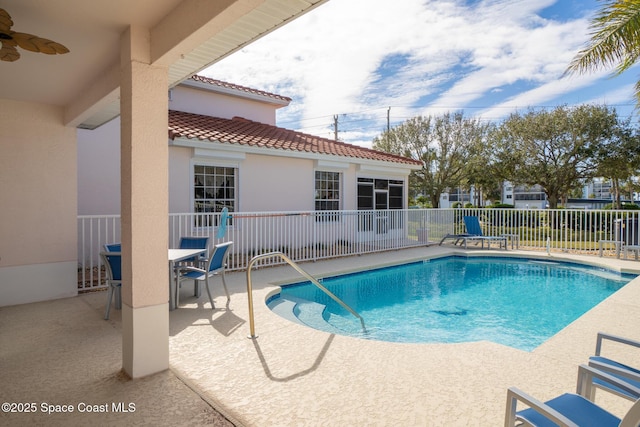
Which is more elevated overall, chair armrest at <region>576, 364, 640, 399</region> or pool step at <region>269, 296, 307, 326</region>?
chair armrest at <region>576, 364, 640, 399</region>

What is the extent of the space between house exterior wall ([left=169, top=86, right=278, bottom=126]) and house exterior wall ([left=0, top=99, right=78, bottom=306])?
6.32 m

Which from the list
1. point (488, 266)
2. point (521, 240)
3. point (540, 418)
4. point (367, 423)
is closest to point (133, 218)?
point (367, 423)

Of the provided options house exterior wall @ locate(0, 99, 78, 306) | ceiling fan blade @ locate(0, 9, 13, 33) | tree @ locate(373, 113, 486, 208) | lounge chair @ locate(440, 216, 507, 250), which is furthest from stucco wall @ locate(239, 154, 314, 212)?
tree @ locate(373, 113, 486, 208)

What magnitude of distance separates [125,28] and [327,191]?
10.3 meters

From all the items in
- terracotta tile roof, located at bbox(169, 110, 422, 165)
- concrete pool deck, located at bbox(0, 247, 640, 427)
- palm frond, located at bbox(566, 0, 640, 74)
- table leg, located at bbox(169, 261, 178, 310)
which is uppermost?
palm frond, located at bbox(566, 0, 640, 74)

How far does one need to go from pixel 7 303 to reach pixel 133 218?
451 centimetres

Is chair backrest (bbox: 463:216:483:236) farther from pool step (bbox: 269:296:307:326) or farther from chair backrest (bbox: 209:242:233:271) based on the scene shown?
chair backrest (bbox: 209:242:233:271)

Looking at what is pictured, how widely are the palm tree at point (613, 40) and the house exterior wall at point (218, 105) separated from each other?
422 inches

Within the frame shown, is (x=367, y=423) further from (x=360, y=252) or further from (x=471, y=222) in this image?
(x=471, y=222)

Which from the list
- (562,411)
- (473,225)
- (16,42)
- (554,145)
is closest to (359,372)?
(562,411)

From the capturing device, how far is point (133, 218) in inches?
128

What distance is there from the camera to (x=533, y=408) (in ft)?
5.71

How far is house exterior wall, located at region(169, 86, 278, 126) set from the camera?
12.1 m

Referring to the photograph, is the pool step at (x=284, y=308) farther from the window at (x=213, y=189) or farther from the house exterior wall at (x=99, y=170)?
the house exterior wall at (x=99, y=170)
